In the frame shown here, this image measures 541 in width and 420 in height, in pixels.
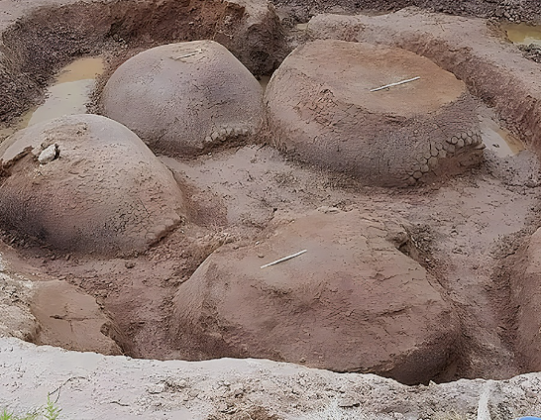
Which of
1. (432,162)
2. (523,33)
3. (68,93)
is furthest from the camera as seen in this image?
(523,33)

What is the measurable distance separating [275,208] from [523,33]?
4.55 meters

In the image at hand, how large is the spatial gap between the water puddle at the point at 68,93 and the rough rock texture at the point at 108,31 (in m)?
0.13

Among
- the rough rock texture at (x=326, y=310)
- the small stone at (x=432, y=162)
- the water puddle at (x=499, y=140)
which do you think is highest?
the rough rock texture at (x=326, y=310)

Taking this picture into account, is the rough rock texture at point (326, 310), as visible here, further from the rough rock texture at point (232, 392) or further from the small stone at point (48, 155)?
the small stone at point (48, 155)

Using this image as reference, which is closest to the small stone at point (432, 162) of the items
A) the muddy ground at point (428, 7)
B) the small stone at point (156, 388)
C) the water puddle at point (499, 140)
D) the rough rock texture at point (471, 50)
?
the water puddle at point (499, 140)

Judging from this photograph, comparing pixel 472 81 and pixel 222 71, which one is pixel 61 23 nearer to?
pixel 222 71

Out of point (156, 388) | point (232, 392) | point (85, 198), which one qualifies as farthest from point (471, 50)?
point (156, 388)

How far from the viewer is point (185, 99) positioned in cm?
571

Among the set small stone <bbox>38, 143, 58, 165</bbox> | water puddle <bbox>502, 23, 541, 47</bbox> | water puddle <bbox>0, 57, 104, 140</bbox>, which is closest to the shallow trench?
water puddle <bbox>0, 57, 104, 140</bbox>

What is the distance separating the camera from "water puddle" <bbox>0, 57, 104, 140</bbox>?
6.30 meters

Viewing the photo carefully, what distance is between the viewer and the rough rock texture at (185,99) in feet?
18.7

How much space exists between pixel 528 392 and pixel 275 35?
552cm

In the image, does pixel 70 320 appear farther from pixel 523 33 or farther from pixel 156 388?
pixel 523 33

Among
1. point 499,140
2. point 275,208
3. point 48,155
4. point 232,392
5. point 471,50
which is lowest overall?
point 499,140
